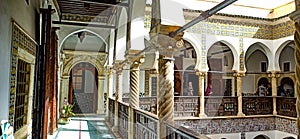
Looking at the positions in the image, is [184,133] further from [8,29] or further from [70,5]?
[70,5]

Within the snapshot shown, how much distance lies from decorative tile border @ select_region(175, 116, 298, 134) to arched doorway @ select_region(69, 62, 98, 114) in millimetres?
5699

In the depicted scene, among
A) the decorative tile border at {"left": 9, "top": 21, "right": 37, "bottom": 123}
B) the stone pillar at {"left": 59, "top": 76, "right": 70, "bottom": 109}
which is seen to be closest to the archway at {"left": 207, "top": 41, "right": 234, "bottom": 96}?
the stone pillar at {"left": 59, "top": 76, "right": 70, "bottom": 109}

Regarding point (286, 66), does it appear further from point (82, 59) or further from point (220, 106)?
point (82, 59)

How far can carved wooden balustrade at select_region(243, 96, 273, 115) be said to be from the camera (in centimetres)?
1056

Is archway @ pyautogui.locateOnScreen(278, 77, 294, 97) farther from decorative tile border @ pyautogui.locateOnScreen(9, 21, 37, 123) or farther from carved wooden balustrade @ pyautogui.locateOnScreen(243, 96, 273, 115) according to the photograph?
decorative tile border @ pyautogui.locateOnScreen(9, 21, 37, 123)

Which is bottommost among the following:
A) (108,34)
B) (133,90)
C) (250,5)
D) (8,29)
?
(133,90)

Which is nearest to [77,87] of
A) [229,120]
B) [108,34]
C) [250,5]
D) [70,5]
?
[108,34]

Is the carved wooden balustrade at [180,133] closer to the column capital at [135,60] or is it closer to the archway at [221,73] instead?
the column capital at [135,60]

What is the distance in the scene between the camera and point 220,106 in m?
10.1

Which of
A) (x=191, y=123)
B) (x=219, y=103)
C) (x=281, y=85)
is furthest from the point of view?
(x=281, y=85)

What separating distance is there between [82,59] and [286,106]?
29.6 feet

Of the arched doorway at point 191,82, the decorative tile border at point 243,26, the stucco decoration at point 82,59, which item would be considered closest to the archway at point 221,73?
the arched doorway at point 191,82

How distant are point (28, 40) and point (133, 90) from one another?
280cm

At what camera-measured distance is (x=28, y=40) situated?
3.86m
